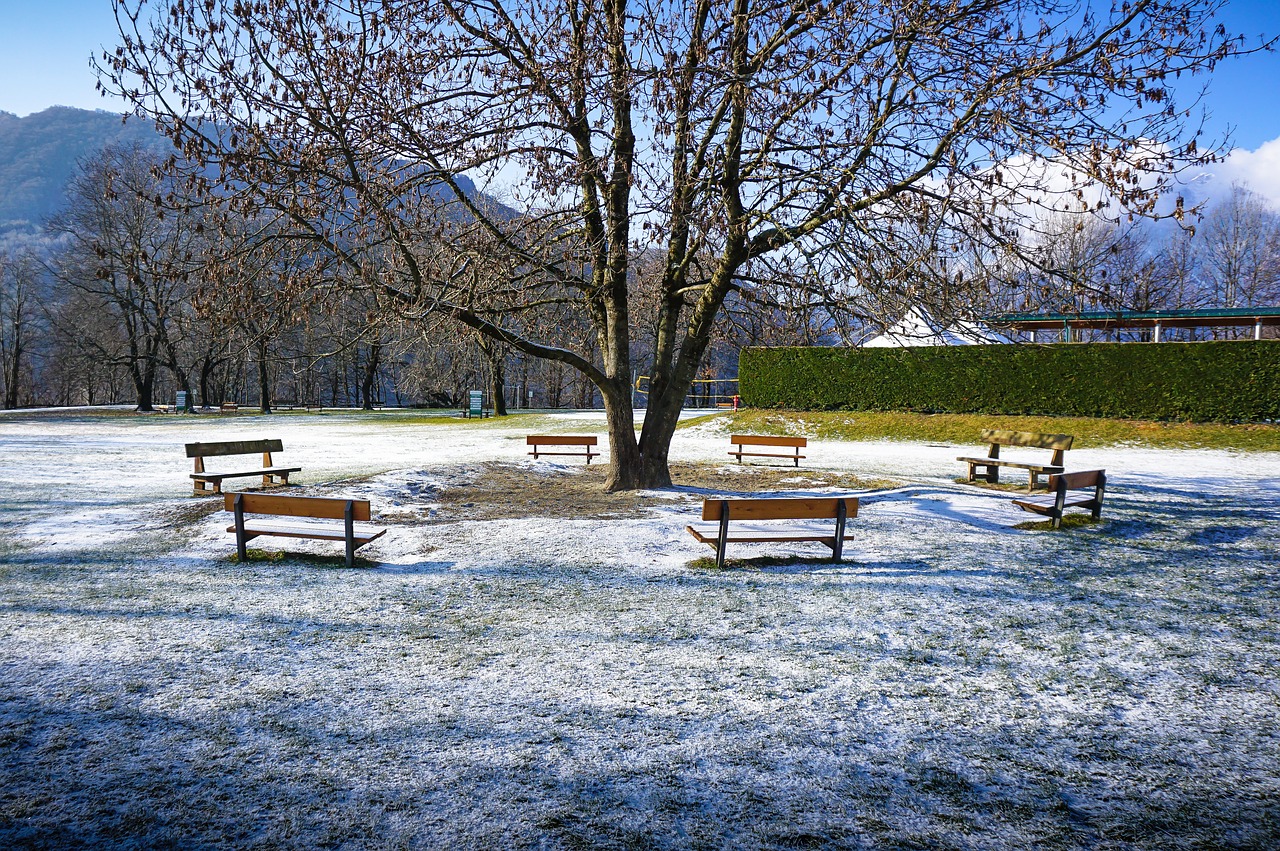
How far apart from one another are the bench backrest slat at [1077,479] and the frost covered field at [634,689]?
617mm

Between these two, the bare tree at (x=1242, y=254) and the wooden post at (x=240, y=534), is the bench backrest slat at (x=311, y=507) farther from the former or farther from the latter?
the bare tree at (x=1242, y=254)

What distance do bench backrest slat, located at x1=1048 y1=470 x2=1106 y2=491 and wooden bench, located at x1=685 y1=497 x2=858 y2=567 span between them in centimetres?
344

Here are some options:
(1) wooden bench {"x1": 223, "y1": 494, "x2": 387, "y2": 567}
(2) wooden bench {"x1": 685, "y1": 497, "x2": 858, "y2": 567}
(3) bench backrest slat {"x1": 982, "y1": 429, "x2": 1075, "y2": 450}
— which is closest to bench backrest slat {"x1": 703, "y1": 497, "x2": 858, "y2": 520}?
(2) wooden bench {"x1": 685, "y1": 497, "x2": 858, "y2": 567}

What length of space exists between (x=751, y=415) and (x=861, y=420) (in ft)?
13.0

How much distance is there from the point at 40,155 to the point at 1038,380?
22741 cm

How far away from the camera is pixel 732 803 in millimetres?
3232

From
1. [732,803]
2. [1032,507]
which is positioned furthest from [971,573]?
[732,803]

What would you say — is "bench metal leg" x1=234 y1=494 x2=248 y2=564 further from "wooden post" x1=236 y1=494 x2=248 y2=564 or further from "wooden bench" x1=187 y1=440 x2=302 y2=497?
"wooden bench" x1=187 y1=440 x2=302 y2=497

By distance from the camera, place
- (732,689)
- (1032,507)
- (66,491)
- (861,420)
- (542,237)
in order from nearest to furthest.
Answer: (732,689) → (1032,507) → (542,237) → (66,491) → (861,420)

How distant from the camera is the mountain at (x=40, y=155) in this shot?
15375 cm

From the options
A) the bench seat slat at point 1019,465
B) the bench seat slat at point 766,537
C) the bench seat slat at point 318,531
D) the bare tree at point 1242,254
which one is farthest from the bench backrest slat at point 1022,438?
the bare tree at point 1242,254

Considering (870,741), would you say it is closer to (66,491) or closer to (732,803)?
(732,803)

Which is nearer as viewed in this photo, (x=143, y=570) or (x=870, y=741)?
(x=870, y=741)

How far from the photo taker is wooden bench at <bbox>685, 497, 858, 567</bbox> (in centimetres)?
722
